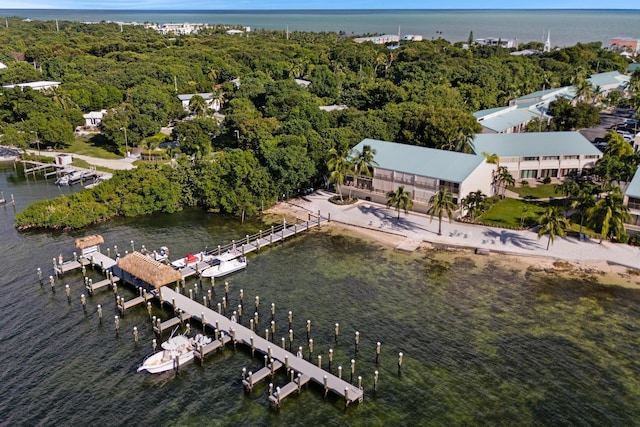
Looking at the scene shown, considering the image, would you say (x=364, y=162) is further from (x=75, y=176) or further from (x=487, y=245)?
(x=75, y=176)

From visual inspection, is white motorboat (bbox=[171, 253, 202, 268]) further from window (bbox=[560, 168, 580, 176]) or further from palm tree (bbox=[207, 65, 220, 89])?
palm tree (bbox=[207, 65, 220, 89])

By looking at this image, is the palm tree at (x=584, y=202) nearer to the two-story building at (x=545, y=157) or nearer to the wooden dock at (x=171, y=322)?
the two-story building at (x=545, y=157)

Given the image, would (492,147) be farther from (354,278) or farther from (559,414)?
(559,414)

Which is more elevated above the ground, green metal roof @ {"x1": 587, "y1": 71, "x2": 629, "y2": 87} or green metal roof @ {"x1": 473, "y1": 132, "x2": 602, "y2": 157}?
green metal roof @ {"x1": 587, "y1": 71, "x2": 629, "y2": 87}

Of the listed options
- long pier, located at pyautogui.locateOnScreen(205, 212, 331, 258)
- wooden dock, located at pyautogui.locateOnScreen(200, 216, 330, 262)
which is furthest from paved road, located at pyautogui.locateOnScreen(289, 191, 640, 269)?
wooden dock, located at pyautogui.locateOnScreen(200, 216, 330, 262)

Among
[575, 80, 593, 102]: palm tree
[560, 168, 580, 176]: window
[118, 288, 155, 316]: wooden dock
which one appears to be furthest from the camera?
[575, 80, 593, 102]: palm tree

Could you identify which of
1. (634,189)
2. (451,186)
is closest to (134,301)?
(451,186)

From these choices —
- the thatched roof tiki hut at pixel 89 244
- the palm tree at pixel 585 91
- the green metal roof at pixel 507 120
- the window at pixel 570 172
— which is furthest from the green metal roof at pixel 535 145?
the thatched roof tiki hut at pixel 89 244
